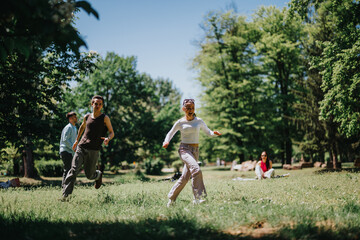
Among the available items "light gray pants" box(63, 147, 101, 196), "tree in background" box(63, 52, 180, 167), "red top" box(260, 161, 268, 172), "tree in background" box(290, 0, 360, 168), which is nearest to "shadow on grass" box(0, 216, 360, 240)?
"light gray pants" box(63, 147, 101, 196)

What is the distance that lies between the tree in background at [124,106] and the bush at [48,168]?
4612 mm

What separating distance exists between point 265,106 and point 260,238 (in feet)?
85.9

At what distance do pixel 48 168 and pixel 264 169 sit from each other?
20.6 meters

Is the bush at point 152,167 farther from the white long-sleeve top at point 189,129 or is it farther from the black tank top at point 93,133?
the white long-sleeve top at point 189,129

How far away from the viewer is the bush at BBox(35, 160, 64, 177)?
25.4 m

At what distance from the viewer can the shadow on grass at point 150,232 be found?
10.8 ft

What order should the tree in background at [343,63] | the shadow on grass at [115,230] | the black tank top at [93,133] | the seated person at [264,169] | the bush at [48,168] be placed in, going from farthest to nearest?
the bush at [48,168]
the tree in background at [343,63]
the seated person at [264,169]
the black tank top at [93,133]
the shadow on grass at [115,230]

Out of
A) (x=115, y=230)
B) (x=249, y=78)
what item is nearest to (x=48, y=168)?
(x=249, y=78)

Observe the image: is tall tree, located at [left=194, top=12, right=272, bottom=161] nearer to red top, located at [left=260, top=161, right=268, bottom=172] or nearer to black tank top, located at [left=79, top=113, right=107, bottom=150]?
red top, located at [left=260, top=161, right=268, bottom=172]

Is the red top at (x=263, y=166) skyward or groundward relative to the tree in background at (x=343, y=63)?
groundward

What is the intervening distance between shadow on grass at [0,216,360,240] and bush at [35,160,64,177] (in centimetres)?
2408

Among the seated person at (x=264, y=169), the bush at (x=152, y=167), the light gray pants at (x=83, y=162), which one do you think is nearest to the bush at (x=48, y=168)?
the bush at (x=152, y=167)

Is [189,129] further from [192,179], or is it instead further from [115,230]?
[115,230]

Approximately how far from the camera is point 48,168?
25734 millimetres
